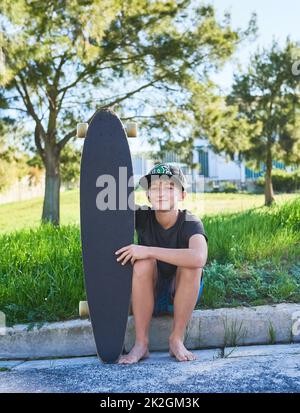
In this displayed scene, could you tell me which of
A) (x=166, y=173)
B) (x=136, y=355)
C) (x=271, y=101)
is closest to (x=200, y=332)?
(x=136, y=355)

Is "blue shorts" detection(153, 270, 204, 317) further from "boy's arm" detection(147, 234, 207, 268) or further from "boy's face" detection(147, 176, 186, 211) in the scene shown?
"boy's face" detection(147, 176, 186, 211)

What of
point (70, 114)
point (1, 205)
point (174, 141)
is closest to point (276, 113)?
point (174, 141)

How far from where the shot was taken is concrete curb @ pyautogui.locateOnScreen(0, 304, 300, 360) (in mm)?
2730

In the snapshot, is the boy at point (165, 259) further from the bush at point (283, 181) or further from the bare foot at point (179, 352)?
the bush at point (283, 181)

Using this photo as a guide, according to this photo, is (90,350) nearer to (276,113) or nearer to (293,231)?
(293,231)

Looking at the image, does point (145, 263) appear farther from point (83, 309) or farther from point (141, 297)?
point (83, 309)

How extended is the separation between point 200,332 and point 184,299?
0.42 metres

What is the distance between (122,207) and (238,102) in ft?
40.1

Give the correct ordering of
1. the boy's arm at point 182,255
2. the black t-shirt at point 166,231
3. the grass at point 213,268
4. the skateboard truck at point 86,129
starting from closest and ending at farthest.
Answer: the boy's arm at point 182,255 → the black t-shirt at point 166,231 → the skateboard truck at point 86,129 → the grass at point 213,268

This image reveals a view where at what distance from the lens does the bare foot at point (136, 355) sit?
2.42 metres

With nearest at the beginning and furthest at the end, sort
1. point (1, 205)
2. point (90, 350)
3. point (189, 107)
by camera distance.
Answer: point (90, 350), point (189, 107), point (1, 205)

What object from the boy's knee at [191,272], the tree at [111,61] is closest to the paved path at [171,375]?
the boy's knee at [191,272]

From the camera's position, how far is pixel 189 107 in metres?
10.2

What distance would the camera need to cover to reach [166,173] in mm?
2506
